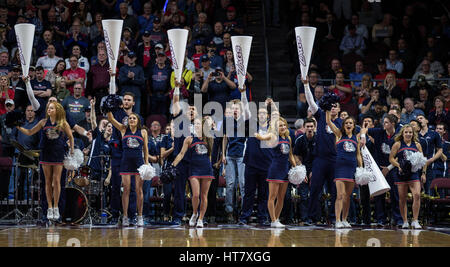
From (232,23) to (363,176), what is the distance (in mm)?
6682

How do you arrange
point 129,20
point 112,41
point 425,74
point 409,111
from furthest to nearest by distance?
point 129,20 < point 425,74 < point 409,111 < point 112,41

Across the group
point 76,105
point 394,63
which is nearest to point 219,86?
point 76,105

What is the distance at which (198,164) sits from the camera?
37.1 feet

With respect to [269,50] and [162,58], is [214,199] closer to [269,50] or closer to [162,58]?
[162,58]

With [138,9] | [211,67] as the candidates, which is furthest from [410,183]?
[138,9]

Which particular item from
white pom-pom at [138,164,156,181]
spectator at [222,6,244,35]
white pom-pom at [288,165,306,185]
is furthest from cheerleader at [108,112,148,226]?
spectator at [222,6,244,35]

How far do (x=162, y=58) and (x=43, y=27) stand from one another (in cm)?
393

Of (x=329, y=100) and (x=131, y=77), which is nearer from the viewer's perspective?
(x=329, y=100)

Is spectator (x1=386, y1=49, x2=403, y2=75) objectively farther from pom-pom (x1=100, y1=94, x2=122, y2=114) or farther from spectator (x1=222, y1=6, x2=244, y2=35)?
pom-pom (x1=100, y1=94, x2=122, y2=114)

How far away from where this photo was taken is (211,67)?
1506 centimetres

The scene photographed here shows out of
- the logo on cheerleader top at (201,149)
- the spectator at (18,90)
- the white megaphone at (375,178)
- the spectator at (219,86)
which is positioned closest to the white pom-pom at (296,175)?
the white megaphone at (375,178)

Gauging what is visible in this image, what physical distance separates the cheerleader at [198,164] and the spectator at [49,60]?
17.4ft

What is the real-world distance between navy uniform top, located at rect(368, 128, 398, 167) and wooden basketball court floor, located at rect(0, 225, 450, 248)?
1854mm

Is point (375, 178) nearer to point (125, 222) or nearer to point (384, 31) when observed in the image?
point (125, 222)
